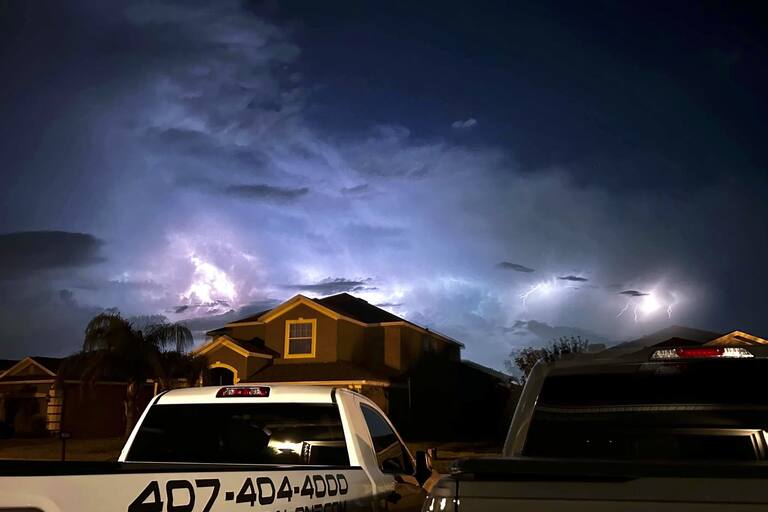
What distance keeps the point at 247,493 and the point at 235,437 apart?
8.20ft

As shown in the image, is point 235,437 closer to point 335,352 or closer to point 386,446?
point 386,446

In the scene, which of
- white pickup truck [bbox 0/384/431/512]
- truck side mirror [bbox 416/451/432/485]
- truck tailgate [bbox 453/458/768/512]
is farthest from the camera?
truck side mirror [bbox 416/451/432/485]

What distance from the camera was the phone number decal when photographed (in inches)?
111

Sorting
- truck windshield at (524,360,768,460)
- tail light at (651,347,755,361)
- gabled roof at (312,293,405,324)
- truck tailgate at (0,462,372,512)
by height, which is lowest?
truck tailgate at (0,462,372,512)

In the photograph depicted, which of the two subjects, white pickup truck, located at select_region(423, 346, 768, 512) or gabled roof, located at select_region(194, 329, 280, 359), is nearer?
white pickup truck, located at select_region(423, 346, 768, 512)

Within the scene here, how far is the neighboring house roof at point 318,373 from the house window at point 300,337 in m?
0.82

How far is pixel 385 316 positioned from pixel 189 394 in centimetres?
3533

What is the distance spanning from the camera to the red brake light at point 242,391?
571cm

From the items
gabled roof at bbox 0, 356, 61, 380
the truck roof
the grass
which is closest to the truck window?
the truck roof

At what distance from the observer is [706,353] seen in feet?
12.7

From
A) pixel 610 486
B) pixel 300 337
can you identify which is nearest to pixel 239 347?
pixel 300 337

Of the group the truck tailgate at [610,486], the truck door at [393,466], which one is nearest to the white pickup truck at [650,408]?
the truck tailgate at [610,486]

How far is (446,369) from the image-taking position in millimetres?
45312

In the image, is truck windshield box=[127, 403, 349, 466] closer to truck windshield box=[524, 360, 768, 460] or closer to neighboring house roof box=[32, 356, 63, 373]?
truck windshield box=[524, 360, 768, 460]
